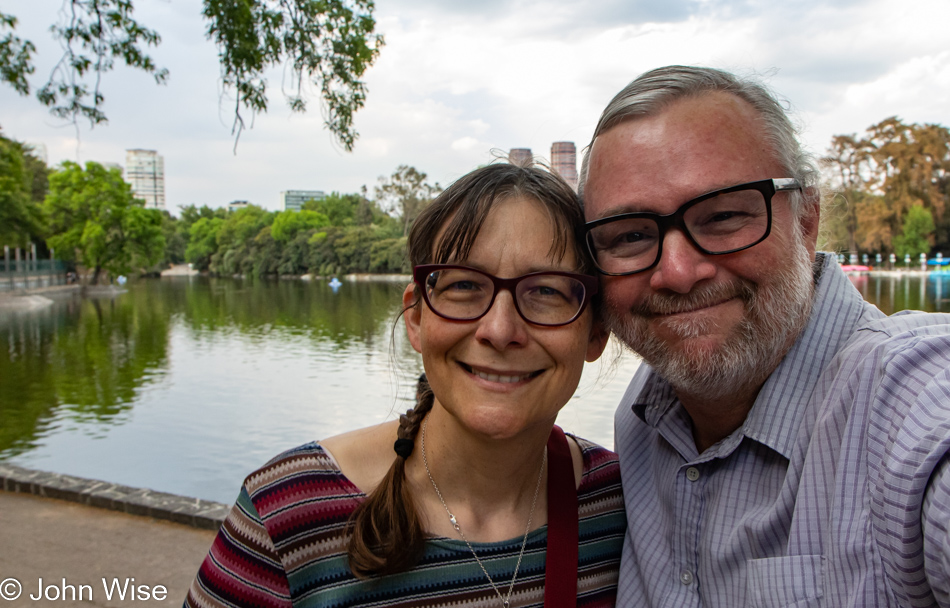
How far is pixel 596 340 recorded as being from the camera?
5.40ft

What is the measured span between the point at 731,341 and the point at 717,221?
0.86 feet

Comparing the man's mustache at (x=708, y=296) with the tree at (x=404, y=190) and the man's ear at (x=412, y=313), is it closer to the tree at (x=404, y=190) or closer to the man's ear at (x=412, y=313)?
the man's ear at (x=412, y=313)

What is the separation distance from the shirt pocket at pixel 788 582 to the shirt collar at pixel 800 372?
0.67 ft

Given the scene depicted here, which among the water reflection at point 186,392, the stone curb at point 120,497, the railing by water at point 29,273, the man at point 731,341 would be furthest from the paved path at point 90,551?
the railing by water at point 29,273

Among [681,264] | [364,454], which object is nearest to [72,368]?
[364,454]

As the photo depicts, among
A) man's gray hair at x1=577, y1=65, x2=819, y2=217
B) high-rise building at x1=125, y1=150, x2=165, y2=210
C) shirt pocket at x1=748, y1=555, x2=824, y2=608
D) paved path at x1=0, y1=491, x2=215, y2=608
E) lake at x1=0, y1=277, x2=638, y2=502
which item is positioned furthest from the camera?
high-rise building at x1=125, y1=150, x2=165, y2=210

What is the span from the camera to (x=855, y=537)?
1082 millimetres

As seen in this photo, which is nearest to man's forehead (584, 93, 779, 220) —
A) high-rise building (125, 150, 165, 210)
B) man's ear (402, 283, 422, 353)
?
man's ear (402, 283, 422, 353)

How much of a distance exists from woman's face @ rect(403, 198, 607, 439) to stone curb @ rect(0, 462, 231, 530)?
13.9 ft

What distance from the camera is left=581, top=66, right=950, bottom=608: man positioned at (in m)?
1.19

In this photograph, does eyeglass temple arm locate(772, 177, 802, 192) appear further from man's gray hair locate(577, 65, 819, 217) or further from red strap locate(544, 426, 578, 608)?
red strap locate(544, 426, 578, 608)

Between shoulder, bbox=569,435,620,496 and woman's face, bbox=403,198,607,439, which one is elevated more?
woman's face, bbox=403,198,607,439

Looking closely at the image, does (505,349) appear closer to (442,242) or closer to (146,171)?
(442,242)

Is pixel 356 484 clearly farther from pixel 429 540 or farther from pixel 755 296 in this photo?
pixel 755 296
